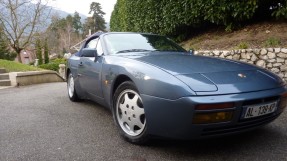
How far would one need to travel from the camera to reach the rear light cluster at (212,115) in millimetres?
2244

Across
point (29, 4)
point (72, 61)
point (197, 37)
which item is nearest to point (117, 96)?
point (72, 61)

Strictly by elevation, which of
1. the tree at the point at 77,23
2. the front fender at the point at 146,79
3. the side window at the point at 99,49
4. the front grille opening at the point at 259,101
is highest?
the tree at the point at 77,23

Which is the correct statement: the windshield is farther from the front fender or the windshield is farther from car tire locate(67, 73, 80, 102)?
car tire locate(67, 73, 80, 102)

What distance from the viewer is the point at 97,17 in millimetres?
66562

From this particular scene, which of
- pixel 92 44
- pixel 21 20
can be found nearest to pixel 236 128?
pixel 92 44

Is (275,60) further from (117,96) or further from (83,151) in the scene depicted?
(83,151)

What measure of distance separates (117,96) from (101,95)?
0.56 meters

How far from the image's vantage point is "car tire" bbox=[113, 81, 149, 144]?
279cm

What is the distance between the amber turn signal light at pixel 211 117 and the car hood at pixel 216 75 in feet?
0.57

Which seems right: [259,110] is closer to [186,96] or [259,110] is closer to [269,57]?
[186,96]

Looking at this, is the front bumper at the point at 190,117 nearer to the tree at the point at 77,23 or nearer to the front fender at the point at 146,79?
the front fender at the point at 146,79

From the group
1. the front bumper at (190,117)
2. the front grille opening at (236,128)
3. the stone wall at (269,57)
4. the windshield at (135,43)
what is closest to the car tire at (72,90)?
the windshield at (135,43)

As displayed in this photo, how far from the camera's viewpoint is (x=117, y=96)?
3090mm

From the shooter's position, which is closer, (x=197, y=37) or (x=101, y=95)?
(x=101, y=95)
